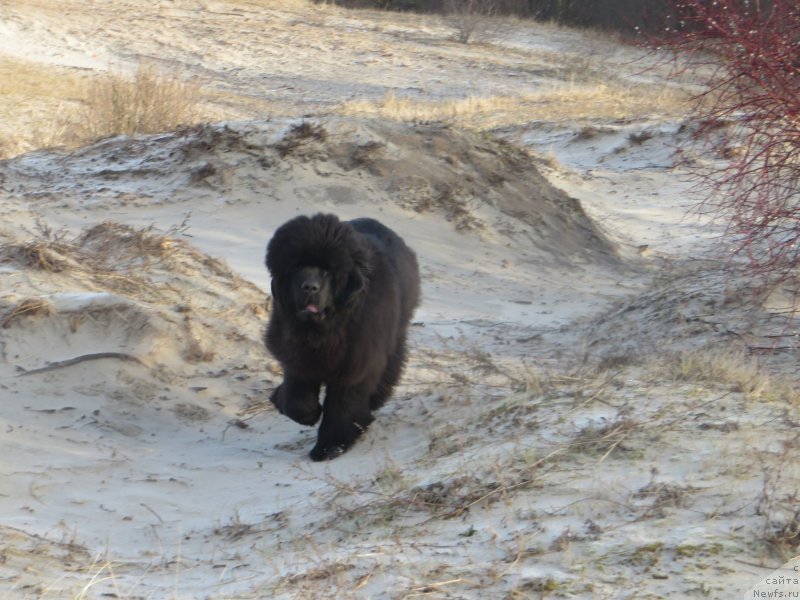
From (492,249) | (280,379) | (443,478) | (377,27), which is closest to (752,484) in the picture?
(443,478)

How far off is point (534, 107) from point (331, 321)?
22.1m

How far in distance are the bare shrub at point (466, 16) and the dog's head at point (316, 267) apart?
36.6m

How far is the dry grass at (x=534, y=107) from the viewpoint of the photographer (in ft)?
83.8

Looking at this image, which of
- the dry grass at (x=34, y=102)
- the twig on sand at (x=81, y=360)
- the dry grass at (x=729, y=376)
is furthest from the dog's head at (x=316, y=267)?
the dry grass at (x=34, y=102)

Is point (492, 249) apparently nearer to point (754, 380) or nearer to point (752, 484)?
point (754, 380)

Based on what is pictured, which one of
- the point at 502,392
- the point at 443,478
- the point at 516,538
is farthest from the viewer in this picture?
the point at 502,392

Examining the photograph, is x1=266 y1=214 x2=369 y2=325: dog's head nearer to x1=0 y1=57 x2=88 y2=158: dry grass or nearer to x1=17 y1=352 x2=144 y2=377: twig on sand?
x1=17 y1=352 x2=144 y2=377: twig on sand

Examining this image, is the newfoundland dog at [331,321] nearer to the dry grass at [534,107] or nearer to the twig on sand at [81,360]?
the twig on sand at [81,360]

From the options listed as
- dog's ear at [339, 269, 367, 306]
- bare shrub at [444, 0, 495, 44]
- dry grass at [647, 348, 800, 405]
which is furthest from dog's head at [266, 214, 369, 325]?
bare shrub at [444, 0, 495, 44]

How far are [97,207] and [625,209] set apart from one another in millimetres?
9337

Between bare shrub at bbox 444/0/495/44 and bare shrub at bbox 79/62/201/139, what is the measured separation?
2491 cm

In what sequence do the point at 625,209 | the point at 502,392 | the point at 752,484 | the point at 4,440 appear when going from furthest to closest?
the point at 625,209, the point at 502,392, the point at 4,440, the point at 752,484

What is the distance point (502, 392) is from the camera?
771 centimetres

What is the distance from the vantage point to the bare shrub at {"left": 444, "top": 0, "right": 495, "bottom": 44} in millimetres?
42031
